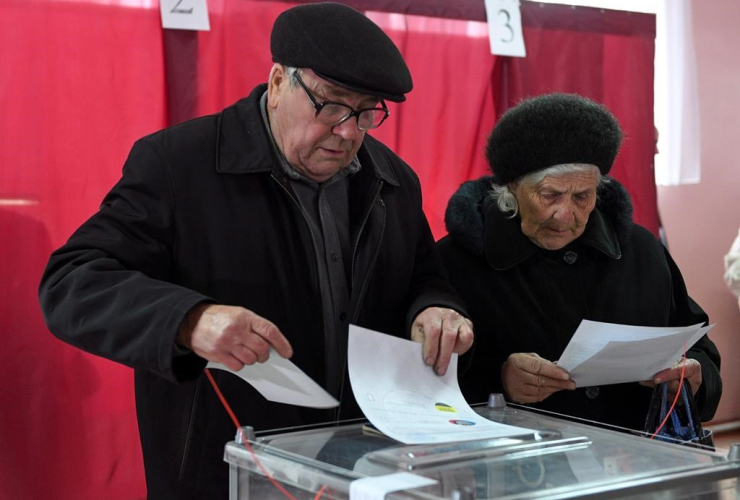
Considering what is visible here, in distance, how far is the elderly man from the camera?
149 centimetres

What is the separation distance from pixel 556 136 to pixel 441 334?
0.77 meters

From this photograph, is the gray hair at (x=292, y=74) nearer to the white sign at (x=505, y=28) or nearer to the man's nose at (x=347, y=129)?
the man's nose at (x=347, y=129)

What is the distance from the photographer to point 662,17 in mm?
4559

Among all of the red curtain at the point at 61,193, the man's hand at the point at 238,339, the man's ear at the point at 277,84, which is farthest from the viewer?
the red curtain at the point at 61,193

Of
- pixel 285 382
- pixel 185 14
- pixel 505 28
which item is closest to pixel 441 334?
pixel 285 382

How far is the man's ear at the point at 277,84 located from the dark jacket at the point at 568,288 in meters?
0.67

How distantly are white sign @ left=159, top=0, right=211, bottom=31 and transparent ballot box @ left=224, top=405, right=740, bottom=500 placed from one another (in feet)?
6.96

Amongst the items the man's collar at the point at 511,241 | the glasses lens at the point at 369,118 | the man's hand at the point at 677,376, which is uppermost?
the glasses lens at the point at 369,118

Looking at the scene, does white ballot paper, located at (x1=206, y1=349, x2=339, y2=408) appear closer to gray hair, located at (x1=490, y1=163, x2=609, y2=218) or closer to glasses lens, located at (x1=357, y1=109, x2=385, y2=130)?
glasses lens, located at (x1=357, y1=109, x2=385, y2=130)

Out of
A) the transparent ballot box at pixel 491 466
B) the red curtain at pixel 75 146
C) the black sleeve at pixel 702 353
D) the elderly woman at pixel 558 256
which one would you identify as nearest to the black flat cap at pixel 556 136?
the elderly woman at pixel 558 256

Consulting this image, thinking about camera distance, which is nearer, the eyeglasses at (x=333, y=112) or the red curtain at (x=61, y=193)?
the eyeglasses at (x=333, y=112)

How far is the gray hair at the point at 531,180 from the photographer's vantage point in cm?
210

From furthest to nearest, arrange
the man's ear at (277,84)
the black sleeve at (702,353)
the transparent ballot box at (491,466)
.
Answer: the black sleeve at (702,353)
the man's ear at (277,84)
the transparent ballot box at (491,466)

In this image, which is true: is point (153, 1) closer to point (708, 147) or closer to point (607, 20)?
point (607, 20)
